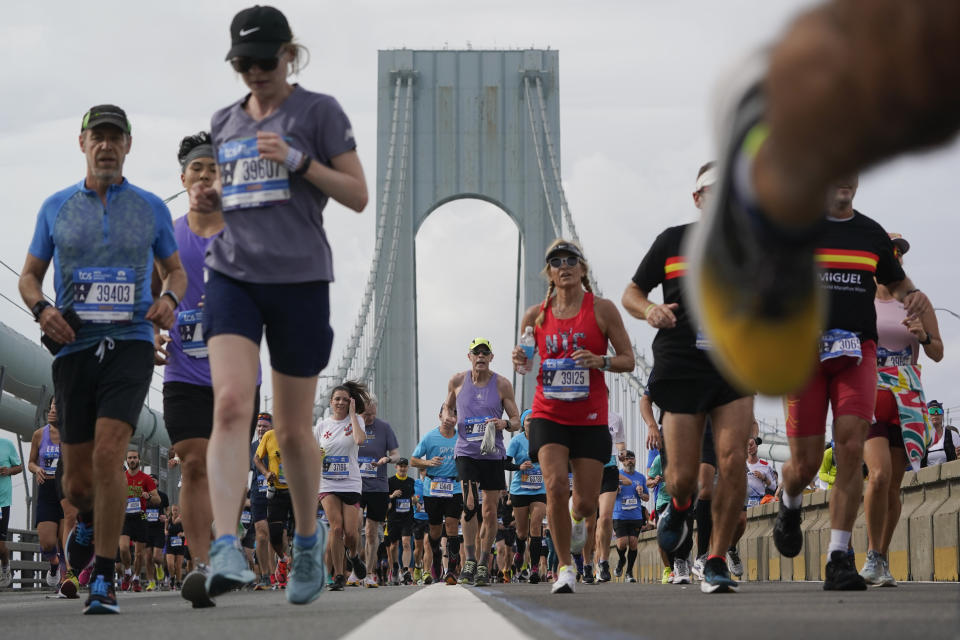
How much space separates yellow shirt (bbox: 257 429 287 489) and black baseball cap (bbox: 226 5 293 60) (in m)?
9.13

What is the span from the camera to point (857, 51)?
1055mm

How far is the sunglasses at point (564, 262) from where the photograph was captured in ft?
24.8

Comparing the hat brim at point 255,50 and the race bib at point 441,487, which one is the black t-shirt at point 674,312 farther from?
the race bib at point 441,487

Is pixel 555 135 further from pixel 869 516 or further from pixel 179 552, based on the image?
pixel 869 516

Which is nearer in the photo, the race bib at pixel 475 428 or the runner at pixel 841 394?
the runner at pixel 841 394

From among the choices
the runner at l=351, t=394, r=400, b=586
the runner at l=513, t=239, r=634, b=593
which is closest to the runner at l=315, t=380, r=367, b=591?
the runner at l=351, t=394, r=400, b=586

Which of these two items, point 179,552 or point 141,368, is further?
point 179,552

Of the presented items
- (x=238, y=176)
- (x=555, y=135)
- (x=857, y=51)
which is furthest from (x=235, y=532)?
(x=555, y=135)

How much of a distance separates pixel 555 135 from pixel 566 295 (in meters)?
55.7

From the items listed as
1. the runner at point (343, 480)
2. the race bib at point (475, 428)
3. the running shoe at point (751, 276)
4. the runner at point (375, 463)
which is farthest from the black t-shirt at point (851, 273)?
the runner at point (375, 463)

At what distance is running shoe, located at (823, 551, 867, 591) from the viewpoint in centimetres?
581

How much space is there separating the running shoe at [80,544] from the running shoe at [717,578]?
268cm

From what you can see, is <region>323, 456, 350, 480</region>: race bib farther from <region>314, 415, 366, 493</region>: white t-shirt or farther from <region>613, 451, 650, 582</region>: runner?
<region>613, 451, 650, 582</region>: runner

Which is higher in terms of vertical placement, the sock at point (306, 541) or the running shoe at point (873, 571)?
the sock at point (306, 541)
